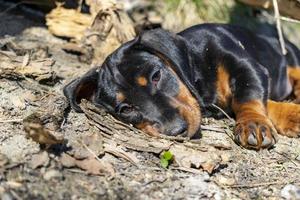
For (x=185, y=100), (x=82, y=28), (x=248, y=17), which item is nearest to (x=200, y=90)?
(x=185, y=100)

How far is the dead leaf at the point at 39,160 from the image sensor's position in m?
3.41

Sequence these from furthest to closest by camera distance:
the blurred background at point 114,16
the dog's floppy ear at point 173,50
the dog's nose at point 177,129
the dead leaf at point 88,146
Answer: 1. the blurred background at point 114,16
2. the dog's floppy ear at point 173,50
3. the dog's nose at point 177,129
4. the dead leaf at point 88,146

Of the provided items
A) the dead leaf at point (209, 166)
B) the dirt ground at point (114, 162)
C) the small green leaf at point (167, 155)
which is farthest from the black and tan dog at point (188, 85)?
the dead leaf at point (209, 166)

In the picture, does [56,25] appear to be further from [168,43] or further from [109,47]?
[168,43]

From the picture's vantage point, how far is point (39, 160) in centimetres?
346

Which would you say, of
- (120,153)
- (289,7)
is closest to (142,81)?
(120,153)

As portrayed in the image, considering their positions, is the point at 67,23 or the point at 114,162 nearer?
the point at 114,162

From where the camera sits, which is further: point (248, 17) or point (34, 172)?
point (248, 17)

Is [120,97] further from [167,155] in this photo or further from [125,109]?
[167,155]

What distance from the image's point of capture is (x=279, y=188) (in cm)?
380

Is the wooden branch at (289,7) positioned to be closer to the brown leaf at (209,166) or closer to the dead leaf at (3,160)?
the brown leaf at (209,166)

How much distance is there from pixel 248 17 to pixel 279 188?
409 cm

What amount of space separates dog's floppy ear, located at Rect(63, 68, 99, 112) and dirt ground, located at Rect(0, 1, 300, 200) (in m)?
0.09

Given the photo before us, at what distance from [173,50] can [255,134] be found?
3.03 ft
